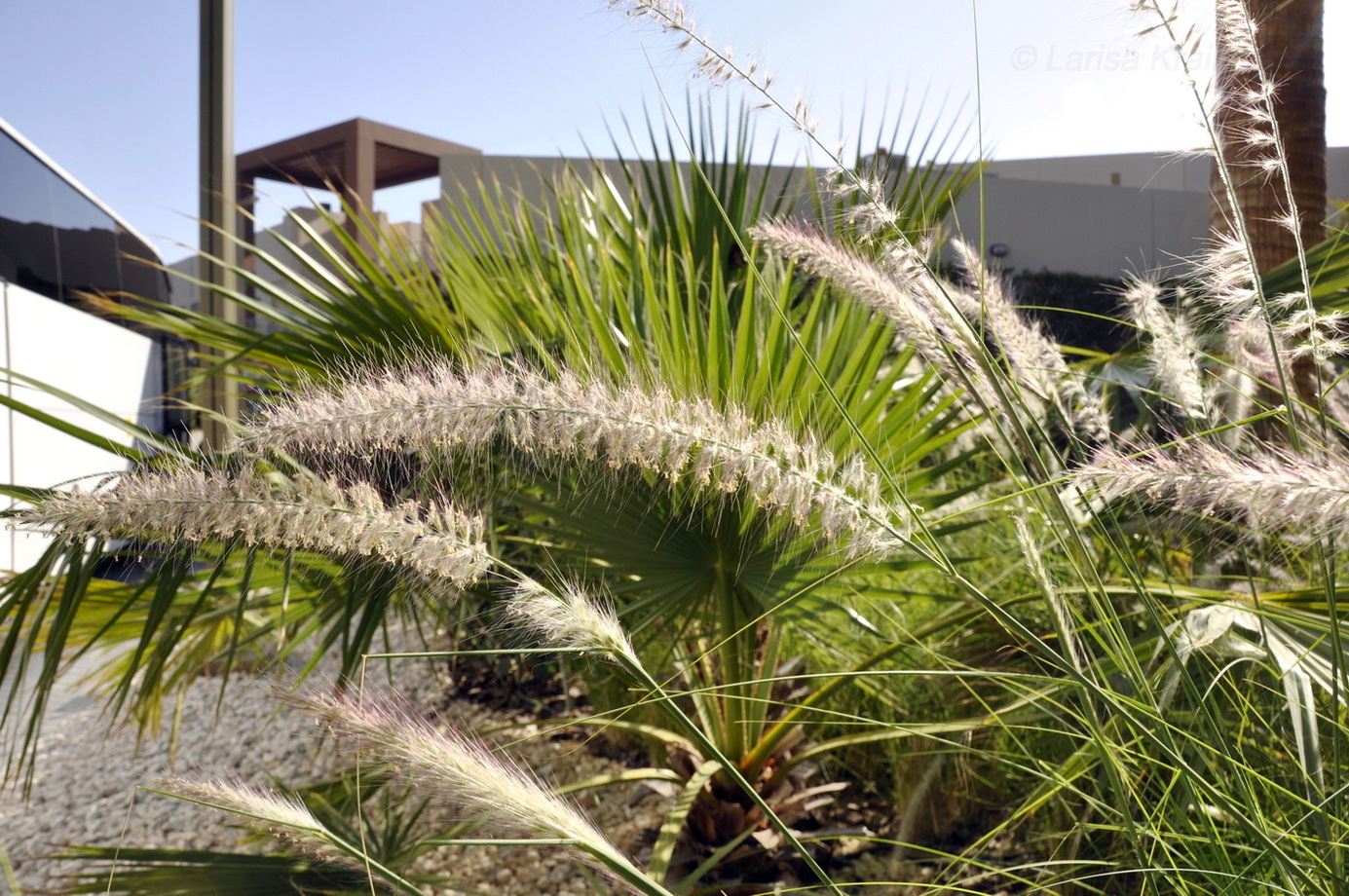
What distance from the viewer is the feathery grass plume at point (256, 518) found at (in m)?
0.73

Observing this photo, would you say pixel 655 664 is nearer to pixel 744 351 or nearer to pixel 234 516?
pixel 744 351

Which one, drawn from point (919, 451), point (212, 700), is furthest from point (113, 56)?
point (919, 451)

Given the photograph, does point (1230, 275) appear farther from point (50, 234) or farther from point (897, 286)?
point (50, 234)

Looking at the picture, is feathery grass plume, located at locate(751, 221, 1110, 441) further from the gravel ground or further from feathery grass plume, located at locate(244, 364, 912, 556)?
the gravel ground

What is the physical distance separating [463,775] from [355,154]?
11.2 metres

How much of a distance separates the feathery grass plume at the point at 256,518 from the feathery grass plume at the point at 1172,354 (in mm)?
913

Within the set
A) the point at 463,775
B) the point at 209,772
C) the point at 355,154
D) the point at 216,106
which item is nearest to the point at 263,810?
the point at 463,775

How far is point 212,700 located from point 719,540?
3254mm

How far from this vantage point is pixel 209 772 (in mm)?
1971

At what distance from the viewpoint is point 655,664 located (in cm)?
189

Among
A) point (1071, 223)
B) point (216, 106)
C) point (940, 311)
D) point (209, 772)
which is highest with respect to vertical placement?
point (1071, 223)

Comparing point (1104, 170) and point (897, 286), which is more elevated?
point (1104, 170)

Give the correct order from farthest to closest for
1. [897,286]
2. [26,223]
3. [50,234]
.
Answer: [50,234] → [26,223] → [897,286]

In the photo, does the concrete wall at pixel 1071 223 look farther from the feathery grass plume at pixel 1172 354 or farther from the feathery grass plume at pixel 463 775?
the feathery grass plume at pixel 463 775
